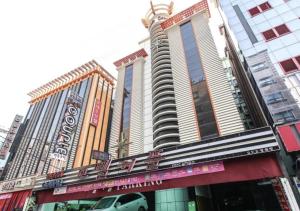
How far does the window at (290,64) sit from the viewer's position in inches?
799

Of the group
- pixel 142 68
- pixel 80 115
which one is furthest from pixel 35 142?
pixel 142 68

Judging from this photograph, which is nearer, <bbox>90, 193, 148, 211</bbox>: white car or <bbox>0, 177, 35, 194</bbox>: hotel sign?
<bbox>90, 193, 148, 211</bbox>: white car

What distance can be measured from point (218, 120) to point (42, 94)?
6577cm

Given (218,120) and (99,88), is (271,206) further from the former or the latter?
(99,88)

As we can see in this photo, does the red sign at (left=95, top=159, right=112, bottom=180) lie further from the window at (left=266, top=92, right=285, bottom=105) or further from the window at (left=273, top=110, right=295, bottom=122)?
the window at (left=266, top=92, right=285, bottom=105)

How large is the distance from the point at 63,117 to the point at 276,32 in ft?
122

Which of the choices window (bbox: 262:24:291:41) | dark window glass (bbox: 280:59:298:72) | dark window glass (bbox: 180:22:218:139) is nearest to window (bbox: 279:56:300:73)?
dark window glass (bbox: 280:59:298:72)

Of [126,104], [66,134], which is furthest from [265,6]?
[66,134]

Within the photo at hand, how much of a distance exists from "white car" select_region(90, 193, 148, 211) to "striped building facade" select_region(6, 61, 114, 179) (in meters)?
20.2

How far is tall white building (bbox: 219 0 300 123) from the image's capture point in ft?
61.5

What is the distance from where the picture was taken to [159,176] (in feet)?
47.3

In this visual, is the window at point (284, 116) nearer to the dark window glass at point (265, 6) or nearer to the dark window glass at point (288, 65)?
the dark window glass at point (288, 65)

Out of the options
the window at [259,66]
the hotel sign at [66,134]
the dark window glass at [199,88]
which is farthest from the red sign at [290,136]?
the hotel sign at [66,134]

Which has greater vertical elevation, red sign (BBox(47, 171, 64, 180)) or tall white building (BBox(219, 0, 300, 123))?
tall white building (BBox(219, 0, 300, 123))
